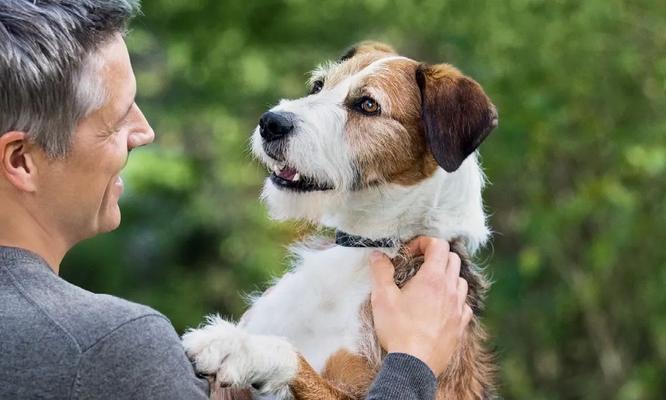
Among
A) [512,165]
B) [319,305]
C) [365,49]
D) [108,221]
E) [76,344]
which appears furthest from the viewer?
[512,165]

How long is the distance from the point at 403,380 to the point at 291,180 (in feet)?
3.51

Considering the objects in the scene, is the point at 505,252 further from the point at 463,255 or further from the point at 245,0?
the point at 463,255

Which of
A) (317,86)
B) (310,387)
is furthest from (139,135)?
(317,86)

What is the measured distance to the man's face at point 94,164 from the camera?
7.64ft

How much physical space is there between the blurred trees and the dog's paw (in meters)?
3.93

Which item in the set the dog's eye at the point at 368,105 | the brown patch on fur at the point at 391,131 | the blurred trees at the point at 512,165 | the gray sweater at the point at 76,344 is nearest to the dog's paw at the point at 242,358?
the gray sweater at the point at 76,344

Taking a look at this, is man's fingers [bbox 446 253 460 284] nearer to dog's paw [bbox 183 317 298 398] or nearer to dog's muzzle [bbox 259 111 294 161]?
dog's paw [bbox 183 317 298 398]

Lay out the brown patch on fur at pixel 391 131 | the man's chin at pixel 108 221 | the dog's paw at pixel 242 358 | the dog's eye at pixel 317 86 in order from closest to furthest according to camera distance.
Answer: the man's chin at pixel 108 221 < the dog's paw at pixel 242 358 < the brown patch on fur at pixel 391 131 < the dog's eye at pixel 317 86

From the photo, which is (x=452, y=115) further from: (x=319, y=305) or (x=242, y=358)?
(x=242, y=358)

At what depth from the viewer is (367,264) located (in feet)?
11.0

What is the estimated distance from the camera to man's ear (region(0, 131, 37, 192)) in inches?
87.7

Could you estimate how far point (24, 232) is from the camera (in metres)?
2.33

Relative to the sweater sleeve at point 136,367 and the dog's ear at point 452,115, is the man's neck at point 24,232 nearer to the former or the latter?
the sweater sleeve at point 136,367

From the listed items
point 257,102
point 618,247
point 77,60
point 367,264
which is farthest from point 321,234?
point 257,102
